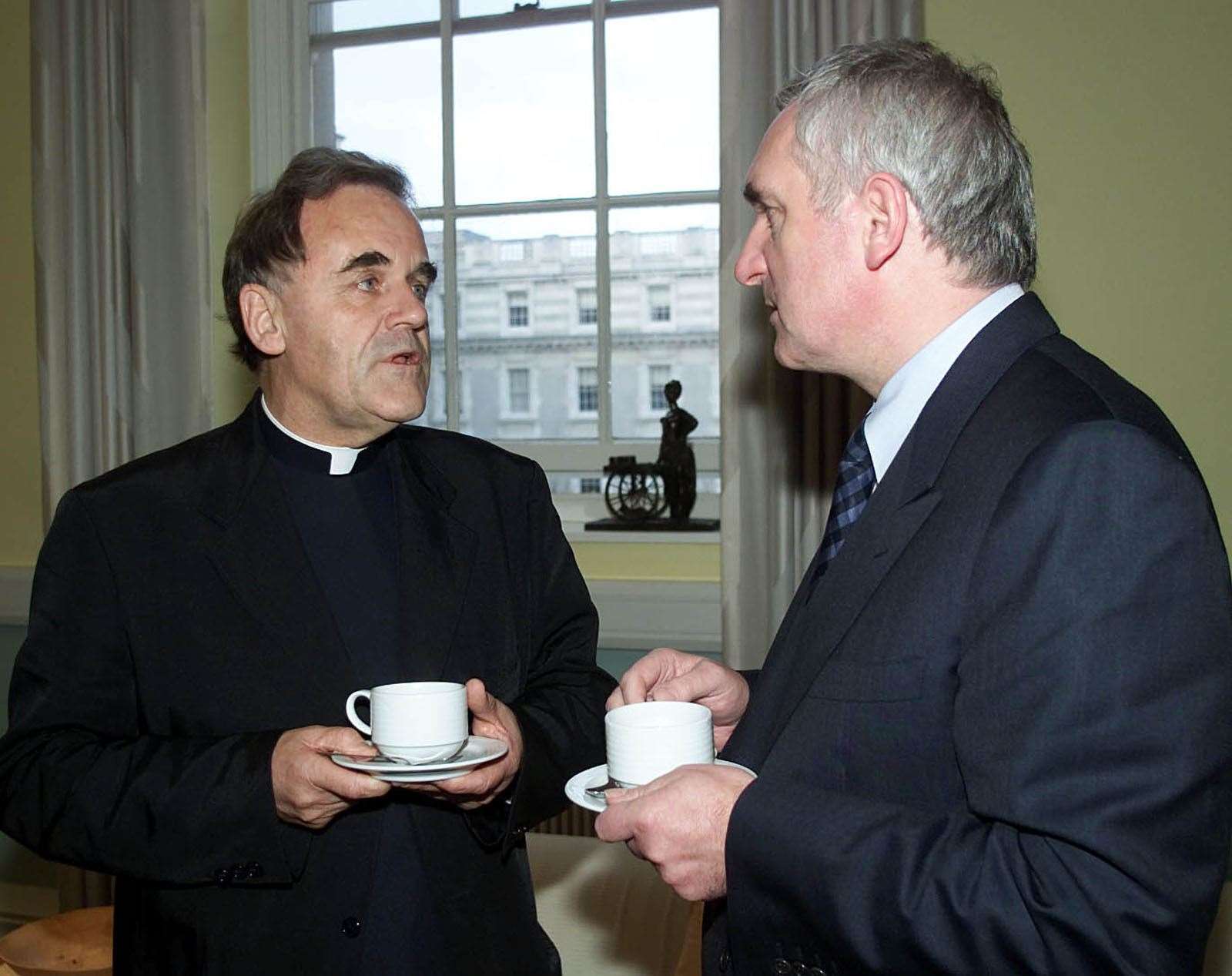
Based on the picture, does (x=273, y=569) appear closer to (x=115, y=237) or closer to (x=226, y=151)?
(x=115, y=237)

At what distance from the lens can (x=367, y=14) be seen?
366 centimetres

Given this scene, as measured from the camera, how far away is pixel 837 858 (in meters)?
1.06

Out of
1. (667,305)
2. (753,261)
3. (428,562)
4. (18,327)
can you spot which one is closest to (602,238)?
(667,305)

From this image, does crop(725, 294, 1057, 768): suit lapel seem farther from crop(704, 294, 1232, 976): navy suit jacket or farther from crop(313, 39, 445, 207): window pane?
crop(313, 39, 445, 207): window pane

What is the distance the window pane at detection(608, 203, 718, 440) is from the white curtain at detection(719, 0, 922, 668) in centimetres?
50

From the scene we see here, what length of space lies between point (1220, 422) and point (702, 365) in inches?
55.3

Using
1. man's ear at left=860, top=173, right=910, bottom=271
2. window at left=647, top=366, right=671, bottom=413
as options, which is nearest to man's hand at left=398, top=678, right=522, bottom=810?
man's ear at left=860, top=173, right=910, bottom=271

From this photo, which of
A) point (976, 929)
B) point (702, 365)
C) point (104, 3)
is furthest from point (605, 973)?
point (104, 3)

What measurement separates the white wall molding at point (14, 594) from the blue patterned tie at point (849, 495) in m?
2.98

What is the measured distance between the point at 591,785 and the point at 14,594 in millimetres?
2909

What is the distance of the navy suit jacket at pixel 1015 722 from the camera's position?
953 millimetres

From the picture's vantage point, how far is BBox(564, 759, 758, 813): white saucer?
3.97 ft

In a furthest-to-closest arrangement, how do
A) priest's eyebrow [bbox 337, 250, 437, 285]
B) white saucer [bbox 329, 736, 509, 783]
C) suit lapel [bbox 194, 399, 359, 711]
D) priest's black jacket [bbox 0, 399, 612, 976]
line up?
priest's eyebrow [bbox 337, 250, 437, 285]
suit lapel [bbox 194, 399, 359, 711]
priest's black jacket [bbox 0, 399, 612, 976]
white saucer [bbox 329, 736, 509, 783]

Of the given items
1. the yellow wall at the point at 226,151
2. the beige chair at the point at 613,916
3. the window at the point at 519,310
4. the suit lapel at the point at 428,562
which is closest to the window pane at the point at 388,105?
the yellow wall at the point at 226,151
